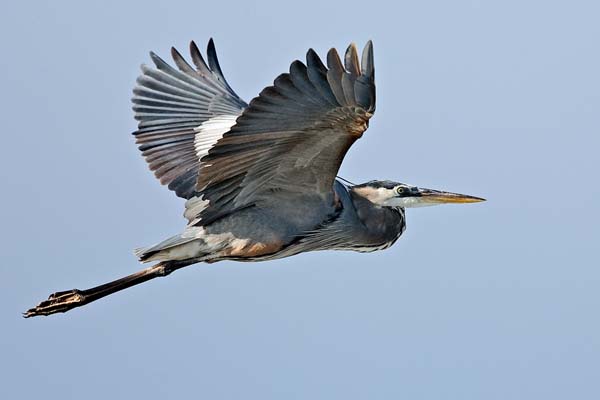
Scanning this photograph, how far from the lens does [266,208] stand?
6.69 meters

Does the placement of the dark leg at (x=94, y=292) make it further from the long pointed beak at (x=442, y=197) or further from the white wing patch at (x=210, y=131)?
the long pointed beak at (x=442, y=197)

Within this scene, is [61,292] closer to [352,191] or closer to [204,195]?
[204,195]

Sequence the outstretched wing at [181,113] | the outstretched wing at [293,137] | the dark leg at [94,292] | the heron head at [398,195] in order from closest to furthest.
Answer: the outstretched wing at [293,137] → the dark leg at [94,292] → the heron head at [398,195] → the outstretched wing at [181,113]

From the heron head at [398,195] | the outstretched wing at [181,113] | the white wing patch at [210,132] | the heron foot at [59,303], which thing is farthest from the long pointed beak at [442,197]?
the heron foot at [59,303]

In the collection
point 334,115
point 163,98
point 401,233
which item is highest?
point 163,98

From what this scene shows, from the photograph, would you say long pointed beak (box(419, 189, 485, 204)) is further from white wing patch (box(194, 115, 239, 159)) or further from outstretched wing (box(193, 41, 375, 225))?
white wing patch (box(194, 115, 239, 159))

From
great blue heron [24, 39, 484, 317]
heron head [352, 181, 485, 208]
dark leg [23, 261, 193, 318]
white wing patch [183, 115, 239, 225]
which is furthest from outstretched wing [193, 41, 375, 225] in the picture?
white wing patch [183, 115, 239, 225]

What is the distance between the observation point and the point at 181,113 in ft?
25.6

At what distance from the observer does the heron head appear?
710 cm

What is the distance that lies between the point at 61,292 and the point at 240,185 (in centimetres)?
144

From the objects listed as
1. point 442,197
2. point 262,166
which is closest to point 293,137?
point 262,166

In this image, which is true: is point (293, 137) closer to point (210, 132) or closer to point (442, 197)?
point (442, 197)

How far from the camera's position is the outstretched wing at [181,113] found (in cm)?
750

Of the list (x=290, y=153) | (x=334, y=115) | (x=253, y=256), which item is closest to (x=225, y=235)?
(x=253, y=256)
